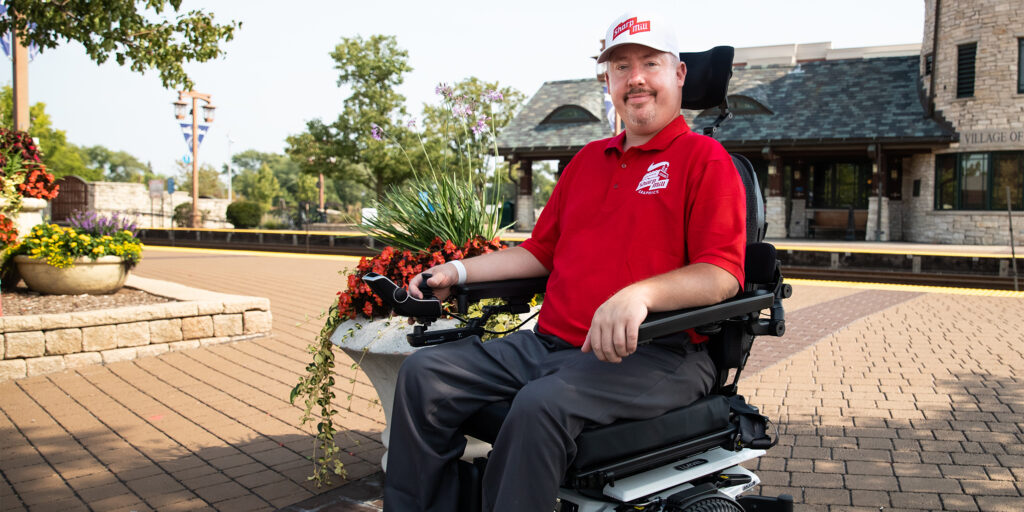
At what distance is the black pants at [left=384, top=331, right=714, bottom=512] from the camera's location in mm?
2039

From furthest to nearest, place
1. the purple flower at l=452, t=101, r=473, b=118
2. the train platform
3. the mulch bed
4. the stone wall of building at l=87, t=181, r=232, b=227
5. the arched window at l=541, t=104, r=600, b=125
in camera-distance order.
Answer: the stone wall of building at l=87, t=181, r=232, b=227 < the arched window at l=541, t=104, r=600, b=125 < the mulch bed < the purple flower at l=452, t=101, r=473, b=118 < the train platform

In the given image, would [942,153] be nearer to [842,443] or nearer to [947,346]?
[947,346]

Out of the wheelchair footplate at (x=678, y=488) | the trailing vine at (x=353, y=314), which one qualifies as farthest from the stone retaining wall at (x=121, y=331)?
the wheelchair footplate at (x=678, y=488)

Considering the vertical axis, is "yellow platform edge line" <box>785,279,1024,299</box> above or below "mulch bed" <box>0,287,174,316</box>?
below

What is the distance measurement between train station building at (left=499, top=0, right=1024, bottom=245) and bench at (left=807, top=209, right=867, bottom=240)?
0.04 meters

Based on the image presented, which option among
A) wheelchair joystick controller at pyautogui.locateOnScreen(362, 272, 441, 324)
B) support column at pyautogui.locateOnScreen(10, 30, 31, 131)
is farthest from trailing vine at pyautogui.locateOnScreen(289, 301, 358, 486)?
Answer: support column at pyautogui.locateOnScreen(10, 30, 31, 131)

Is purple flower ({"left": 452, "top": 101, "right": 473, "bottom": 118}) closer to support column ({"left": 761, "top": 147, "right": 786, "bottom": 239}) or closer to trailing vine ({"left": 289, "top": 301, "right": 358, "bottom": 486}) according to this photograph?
trailing vine ({"left": 289, "top": 301, "right": 358, "bottom": 486})

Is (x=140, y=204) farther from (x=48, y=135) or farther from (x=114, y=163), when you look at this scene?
(x=114, y=163)

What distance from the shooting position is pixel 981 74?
24.4 metres

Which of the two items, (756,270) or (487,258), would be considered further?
(487,258)

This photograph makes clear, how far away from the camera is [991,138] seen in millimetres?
24281

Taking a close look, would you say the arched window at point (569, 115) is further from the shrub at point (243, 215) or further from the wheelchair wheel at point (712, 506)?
the wheelchair wheel at point (712, 506)

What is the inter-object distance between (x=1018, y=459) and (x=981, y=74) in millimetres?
24363

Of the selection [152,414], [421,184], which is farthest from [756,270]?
[152,414]
